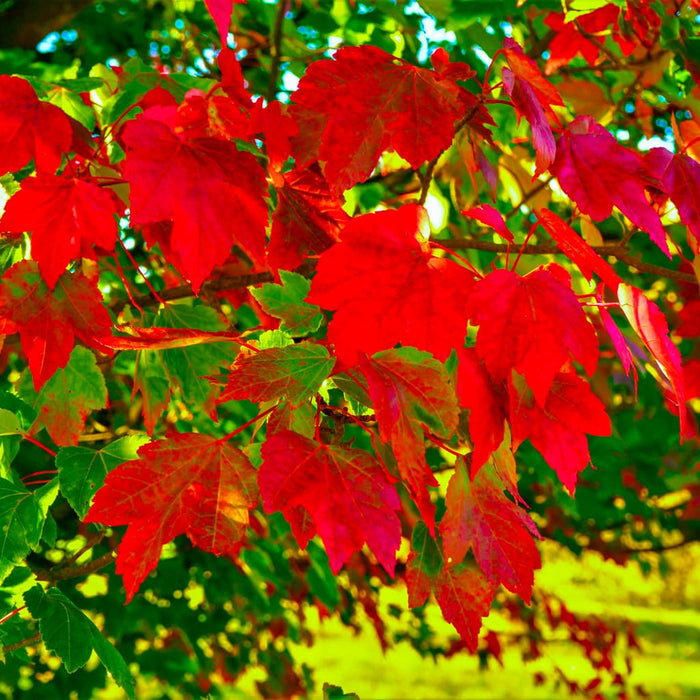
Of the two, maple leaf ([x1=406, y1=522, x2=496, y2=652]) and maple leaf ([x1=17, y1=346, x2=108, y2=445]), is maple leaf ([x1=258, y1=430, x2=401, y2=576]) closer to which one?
maple leaf ([x1=406, y1=522, x2=496, y2=652])

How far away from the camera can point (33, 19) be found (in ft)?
7.79

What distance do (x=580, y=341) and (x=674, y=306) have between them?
8.07 feet

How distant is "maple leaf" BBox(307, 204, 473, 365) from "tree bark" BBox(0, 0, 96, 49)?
182 cm

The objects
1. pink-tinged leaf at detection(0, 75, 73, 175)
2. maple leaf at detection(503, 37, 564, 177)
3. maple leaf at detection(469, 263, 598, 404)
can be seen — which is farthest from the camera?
pink-tinged leaf at detection(0, 75, 73, 175)

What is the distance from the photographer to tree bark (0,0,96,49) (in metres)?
2.32

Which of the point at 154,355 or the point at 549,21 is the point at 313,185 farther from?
the point at 549,21

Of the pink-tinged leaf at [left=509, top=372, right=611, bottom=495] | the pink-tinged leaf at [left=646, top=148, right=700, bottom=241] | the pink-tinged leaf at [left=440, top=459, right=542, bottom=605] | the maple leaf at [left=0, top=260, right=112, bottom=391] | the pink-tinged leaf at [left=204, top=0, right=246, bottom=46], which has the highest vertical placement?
the pink-tinged leaf at [left=204, top=0, right=246, bottom=46]

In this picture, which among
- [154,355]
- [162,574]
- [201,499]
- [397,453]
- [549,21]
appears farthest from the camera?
[162,574]

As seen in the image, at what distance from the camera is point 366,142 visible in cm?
93

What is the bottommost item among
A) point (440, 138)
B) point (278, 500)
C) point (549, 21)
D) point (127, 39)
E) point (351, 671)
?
point (351, 671)

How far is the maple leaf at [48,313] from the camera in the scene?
1017 mm

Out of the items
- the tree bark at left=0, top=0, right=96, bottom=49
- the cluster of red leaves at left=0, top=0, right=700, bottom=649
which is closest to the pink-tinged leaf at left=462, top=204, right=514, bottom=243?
the cluster of red leaves at left=0, top=0, right=700, bottom=649

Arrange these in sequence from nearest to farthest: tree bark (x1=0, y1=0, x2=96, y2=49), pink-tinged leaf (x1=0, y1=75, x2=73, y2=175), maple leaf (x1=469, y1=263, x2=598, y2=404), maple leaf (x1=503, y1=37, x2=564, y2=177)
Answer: maple leaf (x1=469, y1=263, x2=598, y2=404) < maple leaf (x1=503, y1=37, x2=564, y2=177) < pink-tinged leaf (x1=0, y1=75, x2=73, y2=175) < tree bark (x1=0, y1=0, x2=96, y2=49)

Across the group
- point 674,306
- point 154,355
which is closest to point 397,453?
point 154,355
